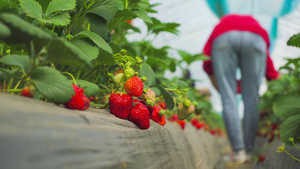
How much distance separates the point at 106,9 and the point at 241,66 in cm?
220

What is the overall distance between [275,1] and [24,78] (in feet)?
16.3

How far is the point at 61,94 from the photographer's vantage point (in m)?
0.68

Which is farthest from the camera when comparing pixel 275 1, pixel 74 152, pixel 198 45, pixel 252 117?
pixel 198 45

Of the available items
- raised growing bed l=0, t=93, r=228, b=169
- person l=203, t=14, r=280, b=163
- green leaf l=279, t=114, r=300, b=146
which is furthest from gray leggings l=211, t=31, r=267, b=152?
raised growing bed l=0, t=93, r=228, b=169

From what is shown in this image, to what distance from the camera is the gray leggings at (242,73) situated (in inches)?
111

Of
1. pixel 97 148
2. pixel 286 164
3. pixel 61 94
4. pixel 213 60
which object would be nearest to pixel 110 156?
pixel 97 148

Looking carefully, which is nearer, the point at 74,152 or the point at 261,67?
the point at 74,152

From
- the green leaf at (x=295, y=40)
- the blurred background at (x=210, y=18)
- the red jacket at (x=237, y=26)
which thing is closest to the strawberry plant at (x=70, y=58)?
the green leaf at (x=295, y=40)

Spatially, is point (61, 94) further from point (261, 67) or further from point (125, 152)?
point (261, 67)

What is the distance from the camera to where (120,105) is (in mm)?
971

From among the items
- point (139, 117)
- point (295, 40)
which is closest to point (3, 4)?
point (139, 117)

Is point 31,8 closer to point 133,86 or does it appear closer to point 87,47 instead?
point 87,47

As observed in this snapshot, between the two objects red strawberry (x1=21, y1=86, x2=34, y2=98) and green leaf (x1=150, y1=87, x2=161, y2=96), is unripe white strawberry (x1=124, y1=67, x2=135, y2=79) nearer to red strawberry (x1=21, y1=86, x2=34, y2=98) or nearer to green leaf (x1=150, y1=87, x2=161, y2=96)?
green leaf (x1=150, y1=87, x2=161, y2=96)

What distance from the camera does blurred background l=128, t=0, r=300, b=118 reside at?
4.59 metres
